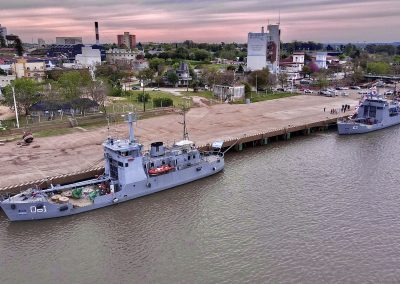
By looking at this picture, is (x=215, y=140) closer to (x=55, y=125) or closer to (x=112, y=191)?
(x=112, y=191)

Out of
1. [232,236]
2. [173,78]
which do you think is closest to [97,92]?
[173,78]

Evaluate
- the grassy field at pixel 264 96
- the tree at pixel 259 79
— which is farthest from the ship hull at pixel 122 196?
the tree at pixel 259 79

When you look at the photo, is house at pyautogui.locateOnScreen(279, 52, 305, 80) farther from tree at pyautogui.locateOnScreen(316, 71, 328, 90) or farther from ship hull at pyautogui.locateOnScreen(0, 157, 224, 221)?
ship hull at pyautogui.locateOnScreen(0, 157, 224, 221)

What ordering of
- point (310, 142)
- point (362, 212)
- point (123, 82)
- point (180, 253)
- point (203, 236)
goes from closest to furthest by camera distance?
point (180, 253) < point (203, 236) < point (362, 212) < point (310, 142) < point (123, 82)

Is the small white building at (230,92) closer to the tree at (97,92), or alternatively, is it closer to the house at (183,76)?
the house at (183,76)

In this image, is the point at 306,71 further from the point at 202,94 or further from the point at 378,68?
the point at 202,94

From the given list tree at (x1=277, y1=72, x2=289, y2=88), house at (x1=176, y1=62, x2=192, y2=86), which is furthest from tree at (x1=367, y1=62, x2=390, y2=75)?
house at (x1=176, y1=62, x2=192, y2=86)

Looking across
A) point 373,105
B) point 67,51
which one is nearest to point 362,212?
point 373,105
